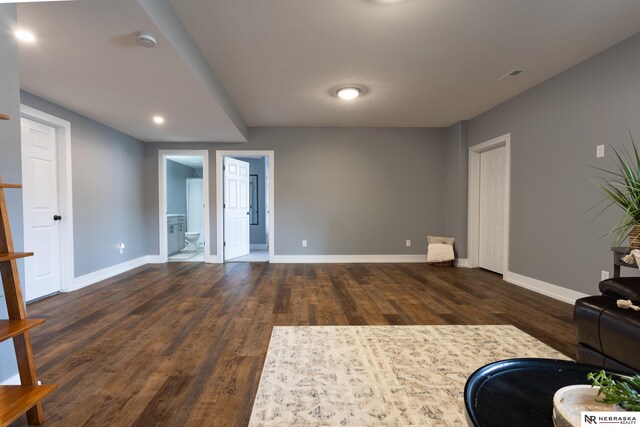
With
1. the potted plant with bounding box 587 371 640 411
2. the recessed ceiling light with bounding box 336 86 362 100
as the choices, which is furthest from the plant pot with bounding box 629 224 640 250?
the recessed ceiling light with bounding box 336 86 362 100

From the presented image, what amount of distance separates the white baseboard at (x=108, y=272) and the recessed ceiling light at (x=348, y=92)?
4.18 m

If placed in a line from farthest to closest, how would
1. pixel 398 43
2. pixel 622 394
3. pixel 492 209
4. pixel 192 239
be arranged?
1. pixel 192 239
2. pixel 492 209
3. pixel 398 43
4. pixel 622 394

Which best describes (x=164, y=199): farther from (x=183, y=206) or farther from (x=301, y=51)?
(x=301, y=51)

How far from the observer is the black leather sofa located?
150 cm

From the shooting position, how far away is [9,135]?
1646 millimetres

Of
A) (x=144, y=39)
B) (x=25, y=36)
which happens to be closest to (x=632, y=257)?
(x=144, y=39)

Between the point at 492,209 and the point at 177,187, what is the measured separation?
7300 millimetres

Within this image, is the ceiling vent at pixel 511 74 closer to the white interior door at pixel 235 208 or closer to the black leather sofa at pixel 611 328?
the black leather sofa at pixel 611 328

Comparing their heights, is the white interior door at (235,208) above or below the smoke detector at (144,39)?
below

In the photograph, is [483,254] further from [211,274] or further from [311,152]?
[211,274]

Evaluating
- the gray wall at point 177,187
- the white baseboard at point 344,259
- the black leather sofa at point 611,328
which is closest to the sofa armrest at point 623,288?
the black leather sofa at point 611,328

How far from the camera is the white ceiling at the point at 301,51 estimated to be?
84.7 inches

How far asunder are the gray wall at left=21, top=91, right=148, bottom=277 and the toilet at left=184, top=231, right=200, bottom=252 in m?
1.62

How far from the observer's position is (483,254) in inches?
197
